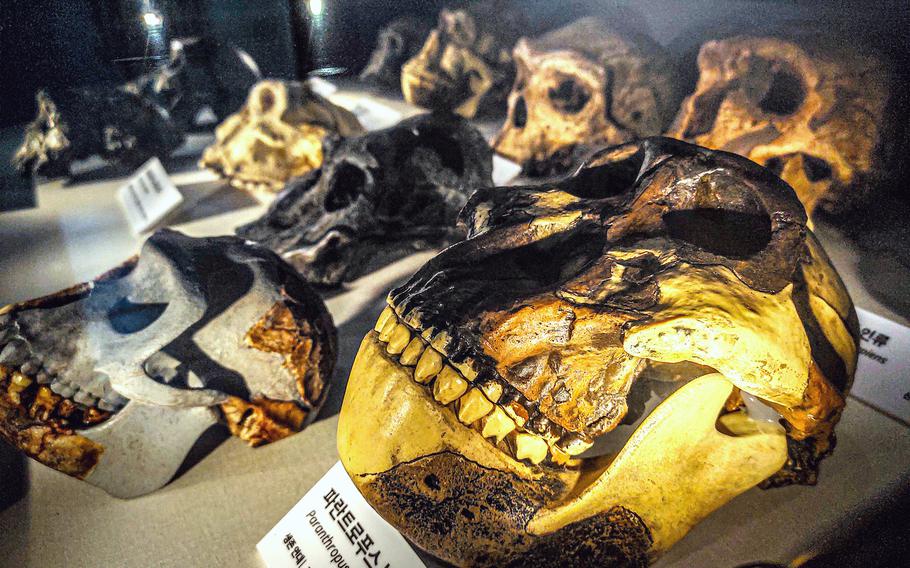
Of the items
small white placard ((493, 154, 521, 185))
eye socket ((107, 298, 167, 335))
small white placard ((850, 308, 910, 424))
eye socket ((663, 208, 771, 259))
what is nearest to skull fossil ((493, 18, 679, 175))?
small white placard ((493, 154, 521, 185))

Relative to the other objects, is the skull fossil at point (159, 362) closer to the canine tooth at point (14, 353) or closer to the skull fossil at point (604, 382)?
the canine tooth at point (14, 353)

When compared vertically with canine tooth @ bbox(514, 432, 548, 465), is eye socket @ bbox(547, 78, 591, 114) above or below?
above

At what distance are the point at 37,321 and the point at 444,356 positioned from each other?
1131mm

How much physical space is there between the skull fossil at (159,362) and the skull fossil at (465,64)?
2716mm

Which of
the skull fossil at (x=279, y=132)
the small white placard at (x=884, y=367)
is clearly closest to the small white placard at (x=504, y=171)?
the skull fossil at (x=279, y=132)

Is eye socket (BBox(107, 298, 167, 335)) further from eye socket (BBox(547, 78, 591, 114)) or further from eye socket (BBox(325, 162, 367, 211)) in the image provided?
eye socket (BBox(547, 78, 591, 114))

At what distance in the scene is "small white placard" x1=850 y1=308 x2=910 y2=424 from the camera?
5.19 ft

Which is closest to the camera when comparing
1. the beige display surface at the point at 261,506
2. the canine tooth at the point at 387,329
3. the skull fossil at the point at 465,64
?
the canine tooth at the point at 387,329

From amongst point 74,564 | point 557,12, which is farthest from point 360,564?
point 557,12

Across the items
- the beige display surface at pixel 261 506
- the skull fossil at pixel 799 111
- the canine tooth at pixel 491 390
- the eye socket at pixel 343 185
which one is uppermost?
the skull fossil at pixel 799 111

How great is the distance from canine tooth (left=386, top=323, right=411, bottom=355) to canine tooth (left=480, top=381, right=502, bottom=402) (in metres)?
0.17

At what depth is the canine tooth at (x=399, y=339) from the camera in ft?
3.67

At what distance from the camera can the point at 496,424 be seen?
1.07 meters

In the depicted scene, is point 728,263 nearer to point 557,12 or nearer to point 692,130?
point 692,130
